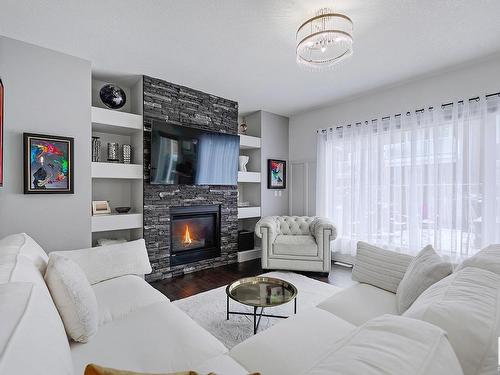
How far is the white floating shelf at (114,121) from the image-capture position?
2.98 m

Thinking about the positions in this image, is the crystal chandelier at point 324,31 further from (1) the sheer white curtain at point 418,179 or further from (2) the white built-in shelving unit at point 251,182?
(2) the white built-in shelving unit at point 251,182

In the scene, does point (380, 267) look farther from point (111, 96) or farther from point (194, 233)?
point (111, 96)

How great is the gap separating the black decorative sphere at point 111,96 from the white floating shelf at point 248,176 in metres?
2.10

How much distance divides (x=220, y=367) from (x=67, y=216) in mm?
2486

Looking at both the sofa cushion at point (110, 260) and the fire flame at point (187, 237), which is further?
the fire flame at point (187, 237)

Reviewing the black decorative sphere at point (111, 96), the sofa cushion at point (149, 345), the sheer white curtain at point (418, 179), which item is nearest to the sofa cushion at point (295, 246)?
the sheer white curtain at point (418, 179)

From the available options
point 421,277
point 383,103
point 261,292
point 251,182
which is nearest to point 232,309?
point 261,292

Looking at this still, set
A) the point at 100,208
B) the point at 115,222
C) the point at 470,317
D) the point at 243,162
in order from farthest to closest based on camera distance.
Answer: the point at 243,162, the point at 100,208, the point at 115,222, the point at 470,317

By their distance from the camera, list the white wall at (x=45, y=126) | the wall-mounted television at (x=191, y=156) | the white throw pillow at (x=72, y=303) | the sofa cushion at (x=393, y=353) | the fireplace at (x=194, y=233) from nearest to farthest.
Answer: the sofa cushion at (x=393, y=353), the white throw pillow at (x=72, y=303), the white wall at (x=45, y=126), the wall-mounted television at (x=191, y=156), the fireplace at (x=194, y=233)

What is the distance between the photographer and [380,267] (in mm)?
2025

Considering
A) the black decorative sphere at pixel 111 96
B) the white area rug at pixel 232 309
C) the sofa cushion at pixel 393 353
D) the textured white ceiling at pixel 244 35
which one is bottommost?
the white area rug at pixel 232 309

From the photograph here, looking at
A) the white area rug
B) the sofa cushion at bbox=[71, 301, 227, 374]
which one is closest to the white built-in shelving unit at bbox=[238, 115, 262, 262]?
the white area rug

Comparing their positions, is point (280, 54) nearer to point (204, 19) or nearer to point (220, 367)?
point (204, 19)

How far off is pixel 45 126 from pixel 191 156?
5.44 feet
